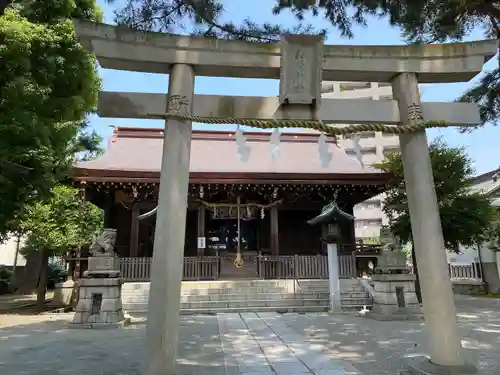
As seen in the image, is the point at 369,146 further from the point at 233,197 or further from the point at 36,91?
the point at 36,91

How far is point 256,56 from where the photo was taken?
4.39 m

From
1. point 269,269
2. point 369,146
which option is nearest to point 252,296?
point 269,269

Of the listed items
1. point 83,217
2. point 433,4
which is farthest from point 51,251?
point 433,4

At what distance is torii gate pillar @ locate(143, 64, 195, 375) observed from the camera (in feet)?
12.0

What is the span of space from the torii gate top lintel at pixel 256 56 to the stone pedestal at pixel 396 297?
6.44m

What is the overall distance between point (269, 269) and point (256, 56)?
34.4 ft

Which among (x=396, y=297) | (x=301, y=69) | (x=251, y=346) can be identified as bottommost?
(x=251, y=346)

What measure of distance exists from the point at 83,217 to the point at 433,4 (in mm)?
11485

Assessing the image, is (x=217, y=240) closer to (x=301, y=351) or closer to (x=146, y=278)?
(x=146, y=278)

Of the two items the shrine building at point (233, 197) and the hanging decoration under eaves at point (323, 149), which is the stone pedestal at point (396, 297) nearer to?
the shrine building at point (233, 197)

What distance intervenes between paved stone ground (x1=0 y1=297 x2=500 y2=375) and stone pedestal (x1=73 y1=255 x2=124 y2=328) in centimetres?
42

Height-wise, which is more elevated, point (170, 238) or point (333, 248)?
point (333, 248)

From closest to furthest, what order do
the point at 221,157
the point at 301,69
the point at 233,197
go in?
the point at 301,69 < the point at 233,197 < the point at 221,157

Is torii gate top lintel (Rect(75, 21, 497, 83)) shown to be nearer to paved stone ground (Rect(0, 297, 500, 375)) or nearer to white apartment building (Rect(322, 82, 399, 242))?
paved stone ground (Rect(0, 297, 500, 375))
